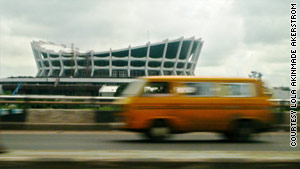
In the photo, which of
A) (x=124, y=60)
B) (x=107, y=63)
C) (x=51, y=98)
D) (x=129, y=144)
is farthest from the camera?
(x=107, y=63)

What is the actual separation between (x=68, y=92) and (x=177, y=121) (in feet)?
287

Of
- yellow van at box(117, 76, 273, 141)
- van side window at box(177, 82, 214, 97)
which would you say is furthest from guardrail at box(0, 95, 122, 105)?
van side window at box(177, 82, 214, 97)

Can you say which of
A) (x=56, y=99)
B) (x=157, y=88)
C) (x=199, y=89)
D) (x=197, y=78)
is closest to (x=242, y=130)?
(x=199, y=89)

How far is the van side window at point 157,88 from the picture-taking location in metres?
11.3

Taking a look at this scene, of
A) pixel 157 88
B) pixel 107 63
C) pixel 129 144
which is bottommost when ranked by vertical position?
pixel 129 144

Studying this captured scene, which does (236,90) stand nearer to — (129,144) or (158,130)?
(158,130)

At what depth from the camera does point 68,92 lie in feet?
318

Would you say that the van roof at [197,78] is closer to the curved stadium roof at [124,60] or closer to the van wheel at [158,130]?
the van wheel at [158,130]

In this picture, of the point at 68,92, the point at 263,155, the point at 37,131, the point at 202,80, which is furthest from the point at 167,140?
the point at 68,92

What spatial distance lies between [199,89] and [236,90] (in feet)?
3.21

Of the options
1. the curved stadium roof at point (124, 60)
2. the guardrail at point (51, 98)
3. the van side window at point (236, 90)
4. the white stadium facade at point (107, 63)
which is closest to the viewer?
the van side window at point (236, 90)

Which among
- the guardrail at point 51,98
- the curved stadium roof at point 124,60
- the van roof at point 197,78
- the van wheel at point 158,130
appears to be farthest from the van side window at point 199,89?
the curved stadium roof at point 124,60

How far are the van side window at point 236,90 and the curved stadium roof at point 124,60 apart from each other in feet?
330

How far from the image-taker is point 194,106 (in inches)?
446
